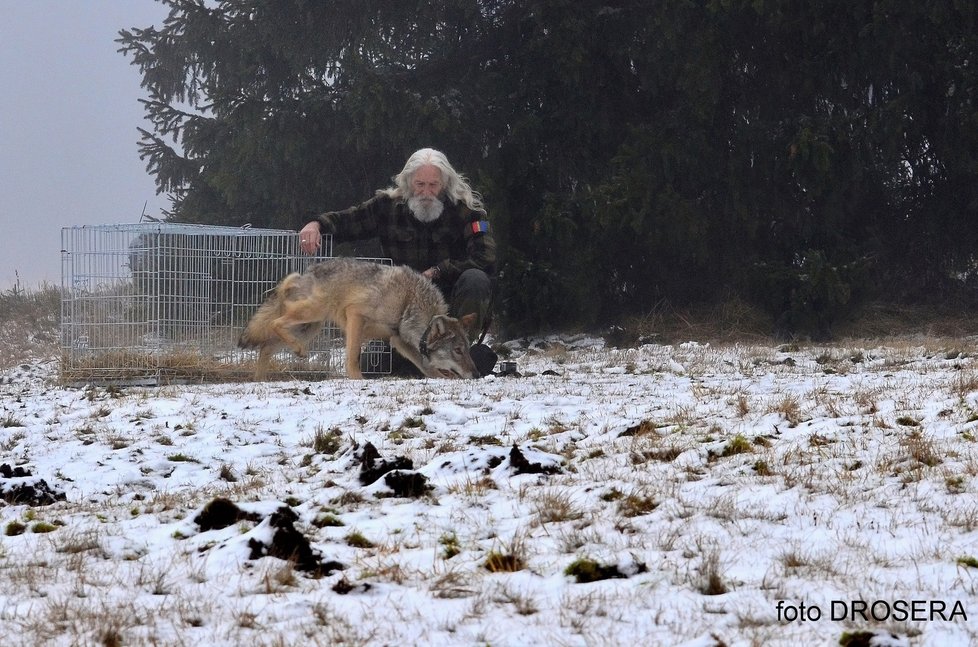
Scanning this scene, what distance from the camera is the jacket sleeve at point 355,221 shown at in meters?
9.99

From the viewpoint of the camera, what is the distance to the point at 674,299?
14695 millimetres

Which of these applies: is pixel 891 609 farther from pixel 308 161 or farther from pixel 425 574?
pixel 308 161

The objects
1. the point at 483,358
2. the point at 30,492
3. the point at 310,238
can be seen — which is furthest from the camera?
the point at 483,358

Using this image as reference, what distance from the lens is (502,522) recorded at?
12.6 ft

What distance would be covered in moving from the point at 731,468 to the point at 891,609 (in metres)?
1.69

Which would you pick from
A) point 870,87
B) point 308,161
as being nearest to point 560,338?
point 308,161

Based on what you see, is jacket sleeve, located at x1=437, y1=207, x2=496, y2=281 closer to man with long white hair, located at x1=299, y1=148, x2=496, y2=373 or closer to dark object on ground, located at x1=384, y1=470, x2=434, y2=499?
man with long white hair, located at x1=299, y1=148, x2=496, y2=373

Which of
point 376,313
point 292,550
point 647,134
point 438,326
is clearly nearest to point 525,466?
point 292,550

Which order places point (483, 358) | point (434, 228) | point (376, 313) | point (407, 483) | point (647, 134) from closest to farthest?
point (407, 483) → point (376, 313) → point (483, 358) → point (434, 228) → point (647, 134)

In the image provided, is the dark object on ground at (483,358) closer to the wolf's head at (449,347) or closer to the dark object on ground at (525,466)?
the wolf's head at (449,347)

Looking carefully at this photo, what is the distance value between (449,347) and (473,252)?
3.73ft

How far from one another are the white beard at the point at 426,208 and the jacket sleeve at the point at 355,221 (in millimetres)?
368

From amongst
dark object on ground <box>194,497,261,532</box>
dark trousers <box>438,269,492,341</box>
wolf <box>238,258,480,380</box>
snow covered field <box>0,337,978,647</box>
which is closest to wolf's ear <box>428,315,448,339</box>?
wolf <box>238,258,480,380</box>

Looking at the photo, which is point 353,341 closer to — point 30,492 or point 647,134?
point 30,492
